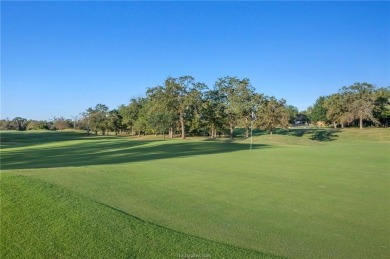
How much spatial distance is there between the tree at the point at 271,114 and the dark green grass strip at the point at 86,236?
55829 mm

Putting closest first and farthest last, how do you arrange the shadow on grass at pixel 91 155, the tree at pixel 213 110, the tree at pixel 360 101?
the shadow on grass at pixel 91 155
the tree at pixel 213 110
the tree at pixel 360 101

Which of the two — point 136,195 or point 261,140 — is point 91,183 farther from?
point 261,140

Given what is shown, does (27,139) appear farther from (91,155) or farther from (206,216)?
(206,216)

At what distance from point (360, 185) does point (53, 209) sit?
8.89 m

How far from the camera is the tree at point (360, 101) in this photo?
6775 cm

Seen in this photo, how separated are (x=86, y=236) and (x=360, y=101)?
243 feet

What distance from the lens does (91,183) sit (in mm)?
9352

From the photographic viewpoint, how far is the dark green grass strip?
4.14 meters

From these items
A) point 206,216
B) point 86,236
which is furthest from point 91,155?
point 86,236

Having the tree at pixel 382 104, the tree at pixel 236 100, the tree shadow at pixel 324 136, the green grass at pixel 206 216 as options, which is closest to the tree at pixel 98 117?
the tree at pixel 236 100

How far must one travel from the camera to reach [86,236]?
458 cm

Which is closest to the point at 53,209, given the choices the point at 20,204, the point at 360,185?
the point at 20,204

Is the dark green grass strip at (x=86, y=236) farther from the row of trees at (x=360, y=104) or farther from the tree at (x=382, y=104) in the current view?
the tree at (x=382, y=104)

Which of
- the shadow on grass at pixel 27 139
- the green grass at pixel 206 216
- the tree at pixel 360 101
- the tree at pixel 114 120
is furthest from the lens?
the tree at pixel 114 120
